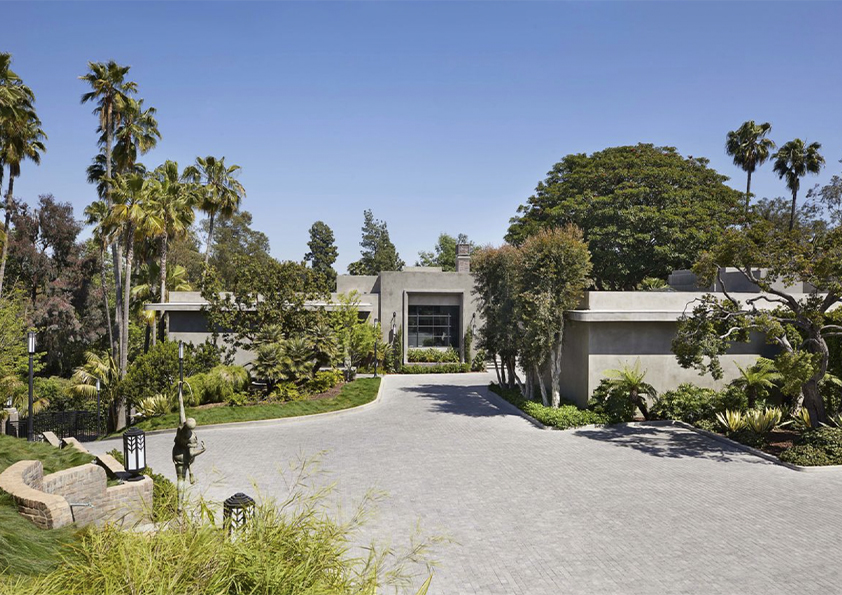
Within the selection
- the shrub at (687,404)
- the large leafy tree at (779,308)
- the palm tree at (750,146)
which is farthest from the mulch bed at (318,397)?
the palm tree at (750,146)

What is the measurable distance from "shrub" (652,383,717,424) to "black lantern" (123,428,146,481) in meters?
15.5

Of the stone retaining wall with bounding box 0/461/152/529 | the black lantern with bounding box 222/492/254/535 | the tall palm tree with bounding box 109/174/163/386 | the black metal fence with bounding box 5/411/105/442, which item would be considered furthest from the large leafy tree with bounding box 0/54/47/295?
the black lantern with bounding box 222/492/254/535

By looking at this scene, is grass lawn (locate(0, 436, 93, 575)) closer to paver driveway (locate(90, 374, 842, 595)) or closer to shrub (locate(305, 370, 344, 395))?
paver driveway (locate(90, 374, 842, 595))

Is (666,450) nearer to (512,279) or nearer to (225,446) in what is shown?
(512,279)

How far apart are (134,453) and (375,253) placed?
2936 inches

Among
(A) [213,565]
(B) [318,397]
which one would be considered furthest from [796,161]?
(A) [213,565]

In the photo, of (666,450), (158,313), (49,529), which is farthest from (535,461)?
(158,313)

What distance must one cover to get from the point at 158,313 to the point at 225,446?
52.3ft

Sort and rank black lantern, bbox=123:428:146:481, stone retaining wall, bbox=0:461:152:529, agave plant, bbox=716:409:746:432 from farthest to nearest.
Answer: agave plant, bbox=716:409:746:432 → black lantern, bbox=123:428:146:481 → stone retaining wall, bbox=0:461:152:529

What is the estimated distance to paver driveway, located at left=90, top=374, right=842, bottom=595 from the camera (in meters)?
8.65

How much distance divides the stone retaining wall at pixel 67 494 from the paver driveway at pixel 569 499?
1793 millimetres

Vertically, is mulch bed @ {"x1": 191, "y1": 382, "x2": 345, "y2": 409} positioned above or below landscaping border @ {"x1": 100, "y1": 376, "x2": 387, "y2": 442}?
above

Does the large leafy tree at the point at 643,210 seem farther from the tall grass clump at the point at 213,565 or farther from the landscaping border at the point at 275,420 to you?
the tall grass clump at the point at 213,565

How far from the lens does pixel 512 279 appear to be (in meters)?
22.0
